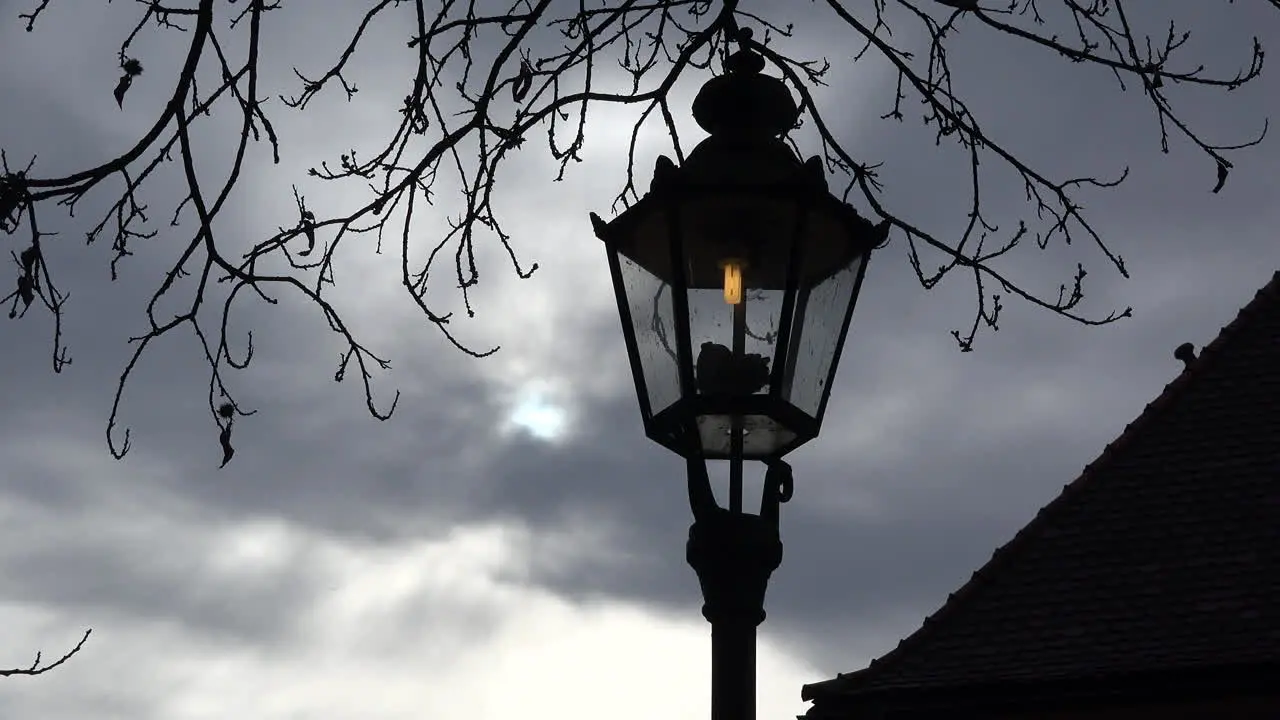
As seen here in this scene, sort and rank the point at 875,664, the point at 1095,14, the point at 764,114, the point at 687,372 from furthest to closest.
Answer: the point at 875,664 < the point at 1095,14 < the point at 764,114 < the point at 687,372

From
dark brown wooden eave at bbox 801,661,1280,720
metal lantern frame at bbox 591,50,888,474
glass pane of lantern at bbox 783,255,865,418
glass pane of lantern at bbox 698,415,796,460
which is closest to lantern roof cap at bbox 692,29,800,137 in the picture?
metal lantern frame at bbox 591,50,888,474

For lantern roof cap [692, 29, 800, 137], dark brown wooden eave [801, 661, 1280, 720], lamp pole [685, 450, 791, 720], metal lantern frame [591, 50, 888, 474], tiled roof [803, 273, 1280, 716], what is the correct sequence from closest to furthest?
1. lamp pole [685, 450, 791, 720]
2. metal lantern frame [591, 50, 888, 474]
3. lantern roof cap [692, 29, 800, 137]
4. dark brown wooden eave [801, 661, 1280, 720]
5. tiled roof [803, 273, 1280, 716]

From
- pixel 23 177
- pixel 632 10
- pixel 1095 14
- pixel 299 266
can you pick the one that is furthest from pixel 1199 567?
pixel 23 177

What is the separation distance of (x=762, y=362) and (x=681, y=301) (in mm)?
213

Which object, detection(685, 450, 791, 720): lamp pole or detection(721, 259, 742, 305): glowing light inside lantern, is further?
detection(721, 259, 742, 305): glowing light inside lantern

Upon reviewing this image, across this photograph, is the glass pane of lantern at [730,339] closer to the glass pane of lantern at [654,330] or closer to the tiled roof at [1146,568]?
the glass pane of lantern at [654,330]

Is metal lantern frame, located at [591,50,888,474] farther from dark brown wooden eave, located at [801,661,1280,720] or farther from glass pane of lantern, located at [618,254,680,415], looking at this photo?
dark brown wooden eave, located at [801,661,1280,720]

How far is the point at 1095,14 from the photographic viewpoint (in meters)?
5.25

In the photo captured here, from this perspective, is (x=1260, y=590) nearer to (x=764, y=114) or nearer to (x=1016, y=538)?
(x=1016, y=538)

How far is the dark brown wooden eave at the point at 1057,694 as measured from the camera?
817 centimetres

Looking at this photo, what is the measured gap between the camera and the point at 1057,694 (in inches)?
337

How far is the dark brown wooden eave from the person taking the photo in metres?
8.17

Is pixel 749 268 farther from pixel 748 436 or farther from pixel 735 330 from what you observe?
pixel 748 436

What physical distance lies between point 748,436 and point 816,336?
262 mm
